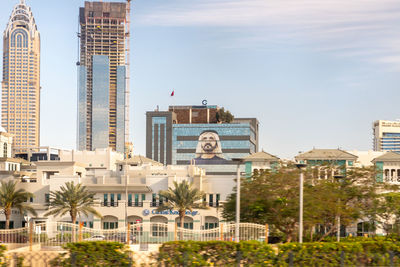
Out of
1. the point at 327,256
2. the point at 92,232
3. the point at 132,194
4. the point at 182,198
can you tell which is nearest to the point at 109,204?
the point at 132,194

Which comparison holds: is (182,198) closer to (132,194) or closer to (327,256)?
(132,194)

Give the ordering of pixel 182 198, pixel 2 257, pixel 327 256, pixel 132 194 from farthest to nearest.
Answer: pixel 132 194
pixel 182 198
pixel 327 256
pixel 2 257

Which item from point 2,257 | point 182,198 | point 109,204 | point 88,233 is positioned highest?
point 2,257

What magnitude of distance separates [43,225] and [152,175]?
44738 millimetres

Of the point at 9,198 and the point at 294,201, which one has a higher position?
the point at 294,201

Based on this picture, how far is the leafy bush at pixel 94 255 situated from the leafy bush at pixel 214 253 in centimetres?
133

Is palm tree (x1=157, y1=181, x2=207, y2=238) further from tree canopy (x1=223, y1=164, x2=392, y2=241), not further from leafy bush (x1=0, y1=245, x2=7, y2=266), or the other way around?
leafy bush (x1=0, y1=245, x2=7, y2=266)

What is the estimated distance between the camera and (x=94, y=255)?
70.9 feet

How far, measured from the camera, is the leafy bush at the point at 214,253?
71.8 feet

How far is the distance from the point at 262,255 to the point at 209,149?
564 feet

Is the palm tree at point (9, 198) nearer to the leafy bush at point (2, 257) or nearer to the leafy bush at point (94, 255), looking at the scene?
the leafy bush at point (94, 255)

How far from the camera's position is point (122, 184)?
8356cm

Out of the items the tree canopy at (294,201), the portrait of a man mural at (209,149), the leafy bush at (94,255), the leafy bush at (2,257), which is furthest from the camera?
the portrait of a man mural at (209,149)

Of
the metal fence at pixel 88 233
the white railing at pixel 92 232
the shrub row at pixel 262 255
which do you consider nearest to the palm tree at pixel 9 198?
the white railing at pixel 92 232
